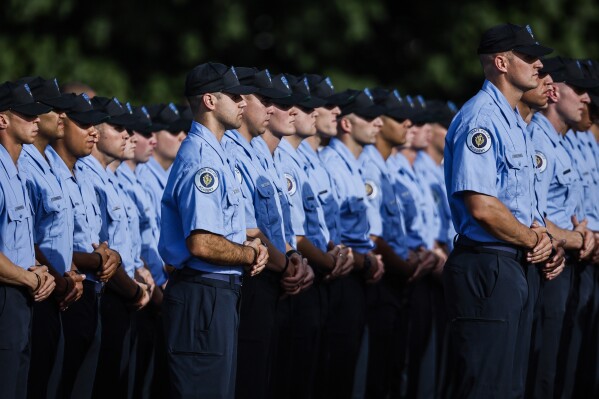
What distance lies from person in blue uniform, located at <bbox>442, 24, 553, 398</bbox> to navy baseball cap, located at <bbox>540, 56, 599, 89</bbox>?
2.17 metres

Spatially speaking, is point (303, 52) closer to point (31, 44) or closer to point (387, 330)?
point (31, 44)

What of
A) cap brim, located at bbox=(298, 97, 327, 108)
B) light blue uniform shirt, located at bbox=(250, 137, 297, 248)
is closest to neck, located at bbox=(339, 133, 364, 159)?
cap brim, located at bbox=(298, 97, 327, 108)

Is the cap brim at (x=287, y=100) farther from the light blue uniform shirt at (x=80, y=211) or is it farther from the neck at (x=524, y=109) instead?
the neck at (x=524, y=109)

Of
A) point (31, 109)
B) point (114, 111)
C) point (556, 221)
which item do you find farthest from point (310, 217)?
point (31, 109)

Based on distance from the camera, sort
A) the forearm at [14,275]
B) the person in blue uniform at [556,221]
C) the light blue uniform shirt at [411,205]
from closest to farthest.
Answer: the forearm at [14,275], the person in blue uniform at [556,221], the light blue uniform shirt at [411,205]

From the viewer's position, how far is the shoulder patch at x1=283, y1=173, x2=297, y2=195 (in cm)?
869

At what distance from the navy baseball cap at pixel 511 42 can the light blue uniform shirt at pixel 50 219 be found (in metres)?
2.53

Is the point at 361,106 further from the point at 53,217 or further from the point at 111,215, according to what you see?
the point at 53,217

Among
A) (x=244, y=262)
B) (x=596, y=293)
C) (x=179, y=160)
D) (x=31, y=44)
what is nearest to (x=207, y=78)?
(x=179, y=160)

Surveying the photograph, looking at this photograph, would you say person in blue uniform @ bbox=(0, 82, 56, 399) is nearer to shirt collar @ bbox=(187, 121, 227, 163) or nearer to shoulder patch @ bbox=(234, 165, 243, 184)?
shirt collar @ bbox=(187, 121, 227, 163)

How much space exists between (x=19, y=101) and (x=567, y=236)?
12.0 ft

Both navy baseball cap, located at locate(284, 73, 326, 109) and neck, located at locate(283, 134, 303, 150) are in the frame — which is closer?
navy baseball cap, located at locate(284, 73, 326, 109)

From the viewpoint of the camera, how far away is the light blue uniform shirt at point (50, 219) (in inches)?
296

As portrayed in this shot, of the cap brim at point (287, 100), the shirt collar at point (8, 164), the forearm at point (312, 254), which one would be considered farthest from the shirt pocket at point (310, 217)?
the shirt collar at point (8, 164)
